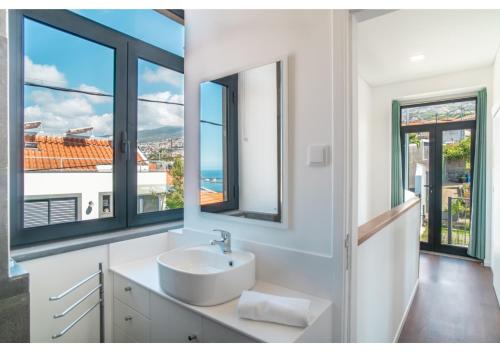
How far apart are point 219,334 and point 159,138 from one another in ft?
5.24

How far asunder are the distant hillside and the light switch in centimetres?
137

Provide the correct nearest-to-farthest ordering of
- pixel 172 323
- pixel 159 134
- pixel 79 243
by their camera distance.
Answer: pixel 172 323, pixel 79 243, pixel 159 134

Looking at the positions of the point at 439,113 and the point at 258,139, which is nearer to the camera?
the point at 258,139

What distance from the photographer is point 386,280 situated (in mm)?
1893

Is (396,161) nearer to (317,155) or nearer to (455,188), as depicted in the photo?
(455,188)

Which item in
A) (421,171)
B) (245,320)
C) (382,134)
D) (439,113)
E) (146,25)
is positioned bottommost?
(245,320)

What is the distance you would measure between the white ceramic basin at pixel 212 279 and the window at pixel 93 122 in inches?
29.5

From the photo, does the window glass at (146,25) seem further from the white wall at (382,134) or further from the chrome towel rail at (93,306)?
the white wall at (382,134)

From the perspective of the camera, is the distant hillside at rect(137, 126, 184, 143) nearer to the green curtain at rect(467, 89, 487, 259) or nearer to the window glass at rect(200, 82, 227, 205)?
the window glass at rect(200, 82, 227, 205)

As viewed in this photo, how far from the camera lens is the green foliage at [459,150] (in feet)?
13.2

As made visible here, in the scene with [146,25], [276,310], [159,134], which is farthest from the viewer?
[159,134]

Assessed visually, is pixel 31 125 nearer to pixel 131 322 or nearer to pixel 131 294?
pixel 131 294

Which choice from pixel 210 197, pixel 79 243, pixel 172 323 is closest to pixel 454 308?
pixel 210 197

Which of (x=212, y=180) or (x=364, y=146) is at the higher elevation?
(x=364, y=146)
